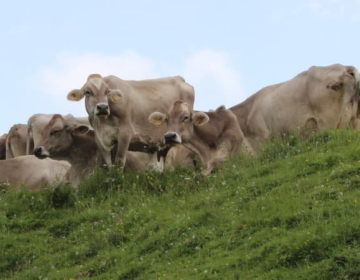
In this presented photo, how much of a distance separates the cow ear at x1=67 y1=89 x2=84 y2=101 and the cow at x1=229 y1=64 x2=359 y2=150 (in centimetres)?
393

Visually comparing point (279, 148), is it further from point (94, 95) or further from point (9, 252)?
point (9, 252)

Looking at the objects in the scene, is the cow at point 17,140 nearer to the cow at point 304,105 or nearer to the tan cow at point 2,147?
the tan cow at point 2,147

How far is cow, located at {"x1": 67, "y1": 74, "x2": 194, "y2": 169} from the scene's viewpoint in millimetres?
17906

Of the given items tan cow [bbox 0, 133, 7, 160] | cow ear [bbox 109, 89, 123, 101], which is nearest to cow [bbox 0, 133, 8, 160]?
tan cow [bbox 0, 133, 7, 160]

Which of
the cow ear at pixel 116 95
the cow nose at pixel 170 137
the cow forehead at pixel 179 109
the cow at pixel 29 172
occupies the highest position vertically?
the cow ear at pixel 116 95

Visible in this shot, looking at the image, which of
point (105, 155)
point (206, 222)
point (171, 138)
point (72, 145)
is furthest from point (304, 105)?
point (206, 222)

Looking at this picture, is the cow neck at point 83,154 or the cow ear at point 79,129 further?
the cow ear at point 79,129

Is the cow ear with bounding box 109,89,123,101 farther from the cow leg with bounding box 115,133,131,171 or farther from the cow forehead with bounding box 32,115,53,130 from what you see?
the cow forehead with bounding box 32,115,53,130

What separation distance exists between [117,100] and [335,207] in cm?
686

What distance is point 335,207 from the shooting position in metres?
12.3

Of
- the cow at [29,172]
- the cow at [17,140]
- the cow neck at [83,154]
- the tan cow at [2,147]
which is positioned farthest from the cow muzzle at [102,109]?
the tan cow at [2,147]

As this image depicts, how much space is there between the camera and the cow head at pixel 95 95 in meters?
17.7

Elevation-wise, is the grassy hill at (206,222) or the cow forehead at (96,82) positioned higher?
the cow forehead at (96,82)

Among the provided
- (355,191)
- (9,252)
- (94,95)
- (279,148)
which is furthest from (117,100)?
(355,191)
